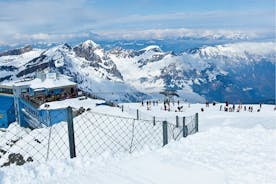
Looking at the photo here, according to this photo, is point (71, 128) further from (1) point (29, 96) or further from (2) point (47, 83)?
(2) point (47, 83)

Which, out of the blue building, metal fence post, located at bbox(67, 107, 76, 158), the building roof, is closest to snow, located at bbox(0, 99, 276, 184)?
metal fence post, located at bbox(67, 107, 76, 158)

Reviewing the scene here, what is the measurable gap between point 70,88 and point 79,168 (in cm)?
5043

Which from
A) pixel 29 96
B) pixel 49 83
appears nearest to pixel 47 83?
pixel 49 83

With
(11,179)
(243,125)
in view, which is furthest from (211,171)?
(243,125)

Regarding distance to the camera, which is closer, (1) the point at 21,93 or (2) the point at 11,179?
(2) the point at 11,179

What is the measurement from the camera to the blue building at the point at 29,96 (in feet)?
160

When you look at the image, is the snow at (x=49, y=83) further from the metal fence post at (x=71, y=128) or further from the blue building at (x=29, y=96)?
the metal fence post at (x=71, y=128)

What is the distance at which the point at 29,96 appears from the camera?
174 ft

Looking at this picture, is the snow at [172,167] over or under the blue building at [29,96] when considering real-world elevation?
over

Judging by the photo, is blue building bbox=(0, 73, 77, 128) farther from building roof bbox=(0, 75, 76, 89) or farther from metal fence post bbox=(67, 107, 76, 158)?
metal fence post bbox=(67, 107, 76, 158)

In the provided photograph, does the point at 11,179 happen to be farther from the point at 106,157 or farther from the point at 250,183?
the point at 250,183

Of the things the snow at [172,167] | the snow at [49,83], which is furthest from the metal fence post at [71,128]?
the snow at [49,83]

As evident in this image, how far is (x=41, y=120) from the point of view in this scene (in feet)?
146

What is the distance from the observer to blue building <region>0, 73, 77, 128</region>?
48.9 m
